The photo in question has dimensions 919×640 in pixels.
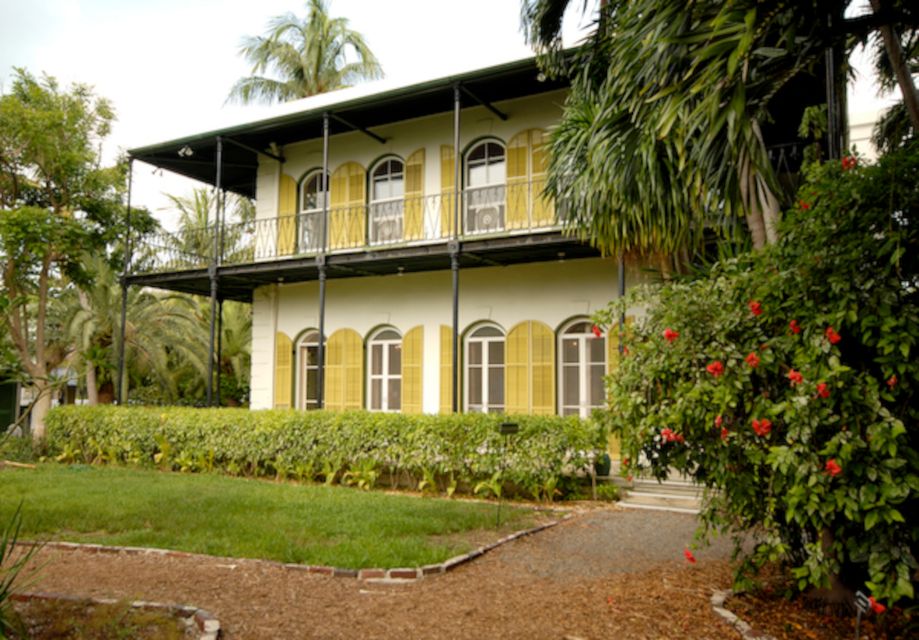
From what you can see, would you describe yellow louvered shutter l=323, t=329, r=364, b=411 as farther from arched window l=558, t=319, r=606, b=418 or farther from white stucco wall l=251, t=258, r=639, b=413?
arched window l=558, t=319, r=606, b=418

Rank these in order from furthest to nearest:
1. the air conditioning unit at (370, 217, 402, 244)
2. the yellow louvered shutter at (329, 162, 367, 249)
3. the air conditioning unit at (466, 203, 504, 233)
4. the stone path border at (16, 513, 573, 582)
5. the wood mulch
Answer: the yellow louvered shutter at (329, 162, 367, 249) → the air conditioning unit at (370, 217, 402, 244) → the air conditioning unit at (466, 203, 504, 233) → the stone path border at (16, 513, 573, 582) → the wood mulch

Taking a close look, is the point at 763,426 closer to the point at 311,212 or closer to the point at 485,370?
the point at 485,370

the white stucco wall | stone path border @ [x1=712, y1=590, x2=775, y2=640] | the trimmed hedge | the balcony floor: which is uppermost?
the balcony floor

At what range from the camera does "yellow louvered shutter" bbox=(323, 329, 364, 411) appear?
13.2 m

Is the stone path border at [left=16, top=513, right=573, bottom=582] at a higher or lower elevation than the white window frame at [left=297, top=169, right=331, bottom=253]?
lower

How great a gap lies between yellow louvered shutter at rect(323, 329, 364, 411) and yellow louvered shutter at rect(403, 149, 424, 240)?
7.83 feet

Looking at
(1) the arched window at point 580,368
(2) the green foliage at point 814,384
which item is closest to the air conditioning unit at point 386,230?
(1) the arched window at point 580,368

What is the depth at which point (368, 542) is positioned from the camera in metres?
5.86

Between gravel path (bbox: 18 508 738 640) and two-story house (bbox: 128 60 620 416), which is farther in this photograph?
two-story house (bbox: 128 60 620 416)

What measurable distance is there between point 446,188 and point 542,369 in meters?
3.90

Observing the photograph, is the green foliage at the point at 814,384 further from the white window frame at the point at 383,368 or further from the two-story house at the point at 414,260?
the white window frame at the point at 383,368

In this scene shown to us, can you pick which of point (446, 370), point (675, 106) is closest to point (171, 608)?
point (675, 106)

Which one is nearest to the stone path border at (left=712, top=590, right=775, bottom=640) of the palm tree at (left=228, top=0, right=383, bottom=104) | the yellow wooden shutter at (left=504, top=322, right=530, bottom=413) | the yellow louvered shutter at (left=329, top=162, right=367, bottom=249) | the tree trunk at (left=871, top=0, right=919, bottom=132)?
the tree trunk at (left=871, top=0, right=919, bottom=132)

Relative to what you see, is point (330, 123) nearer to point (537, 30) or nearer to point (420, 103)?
point (420, 103)
